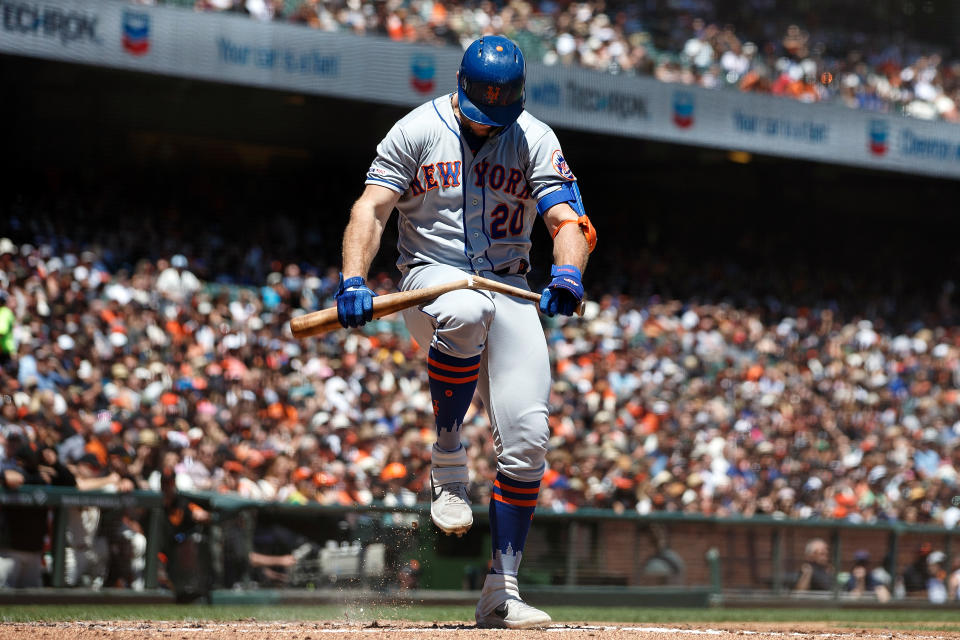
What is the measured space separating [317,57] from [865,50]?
955 cm

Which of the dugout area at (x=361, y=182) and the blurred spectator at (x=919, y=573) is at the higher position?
the dugout area at (x=361, y=182)

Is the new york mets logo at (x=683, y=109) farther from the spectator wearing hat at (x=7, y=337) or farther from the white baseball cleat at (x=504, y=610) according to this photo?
the white baseball cleat at (x=504, y=610)

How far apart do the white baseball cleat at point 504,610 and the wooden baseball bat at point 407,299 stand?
1.07 metres

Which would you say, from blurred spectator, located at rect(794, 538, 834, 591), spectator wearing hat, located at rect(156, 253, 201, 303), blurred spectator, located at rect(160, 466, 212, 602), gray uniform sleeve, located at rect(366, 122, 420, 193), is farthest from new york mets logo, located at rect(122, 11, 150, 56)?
gray uniform sleeve, located at rect(366, 122, 420, 193)

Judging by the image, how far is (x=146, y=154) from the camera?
670 inches

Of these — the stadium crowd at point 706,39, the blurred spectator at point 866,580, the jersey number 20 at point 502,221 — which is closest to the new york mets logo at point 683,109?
the stadium crowd at point 706,39

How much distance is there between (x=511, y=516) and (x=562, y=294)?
90cm

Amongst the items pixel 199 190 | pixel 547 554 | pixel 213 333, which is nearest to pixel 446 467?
pixel 547 554

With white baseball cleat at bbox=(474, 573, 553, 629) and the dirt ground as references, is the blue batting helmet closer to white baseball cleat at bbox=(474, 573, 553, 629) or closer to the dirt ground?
white baseball cleat at bbox=(474, 573, 553, 629)

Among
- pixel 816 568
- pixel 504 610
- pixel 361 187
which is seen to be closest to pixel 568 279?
pixel 504 610

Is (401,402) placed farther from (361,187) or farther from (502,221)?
(502,221)

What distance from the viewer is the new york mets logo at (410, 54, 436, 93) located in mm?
16000

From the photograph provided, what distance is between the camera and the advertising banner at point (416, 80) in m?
14.2

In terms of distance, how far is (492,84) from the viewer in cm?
446
